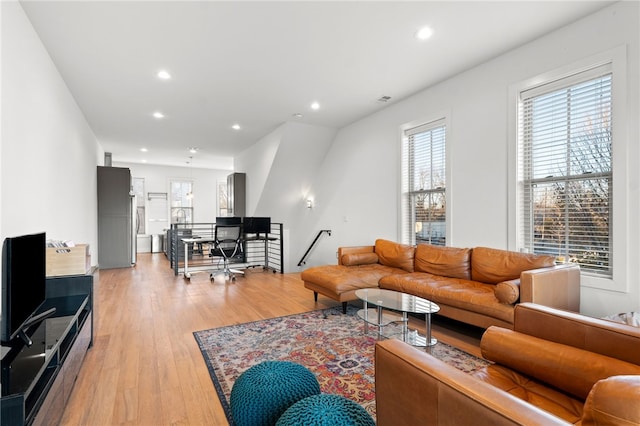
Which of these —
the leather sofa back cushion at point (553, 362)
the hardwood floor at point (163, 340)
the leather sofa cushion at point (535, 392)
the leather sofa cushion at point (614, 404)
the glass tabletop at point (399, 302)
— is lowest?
the hardwood floor at point (163, 340)

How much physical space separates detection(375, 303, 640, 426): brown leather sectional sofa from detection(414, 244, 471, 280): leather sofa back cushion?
181 centimetres

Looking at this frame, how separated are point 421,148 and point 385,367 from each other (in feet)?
13.3

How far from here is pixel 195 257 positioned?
8781 mm

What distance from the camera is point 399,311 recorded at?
2.75 metres

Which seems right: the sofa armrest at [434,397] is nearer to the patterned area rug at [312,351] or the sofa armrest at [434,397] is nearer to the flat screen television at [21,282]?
the patterned area rug at [312,351]

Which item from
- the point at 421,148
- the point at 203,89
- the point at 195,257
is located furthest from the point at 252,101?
the point at 195,257

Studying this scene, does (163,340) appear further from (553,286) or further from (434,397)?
(553,286)

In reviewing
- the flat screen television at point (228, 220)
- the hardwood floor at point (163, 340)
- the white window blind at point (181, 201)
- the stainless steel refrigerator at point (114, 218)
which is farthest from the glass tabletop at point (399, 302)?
the white window blind at point (181, 201)

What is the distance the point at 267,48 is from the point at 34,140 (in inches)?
94.1

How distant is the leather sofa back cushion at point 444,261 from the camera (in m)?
3.63

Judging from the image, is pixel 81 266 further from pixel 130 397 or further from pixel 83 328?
pixel 130 397

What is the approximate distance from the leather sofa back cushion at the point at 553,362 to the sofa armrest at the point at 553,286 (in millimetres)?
1129

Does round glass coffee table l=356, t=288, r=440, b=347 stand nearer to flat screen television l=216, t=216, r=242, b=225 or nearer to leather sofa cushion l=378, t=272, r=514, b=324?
leather sofa cushion l=378, t=272, r=514, b=324

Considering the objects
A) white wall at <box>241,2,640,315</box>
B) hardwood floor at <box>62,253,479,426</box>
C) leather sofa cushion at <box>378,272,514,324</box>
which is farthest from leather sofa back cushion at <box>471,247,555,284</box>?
hardwood floor at <box>62,253,479,426</box>
